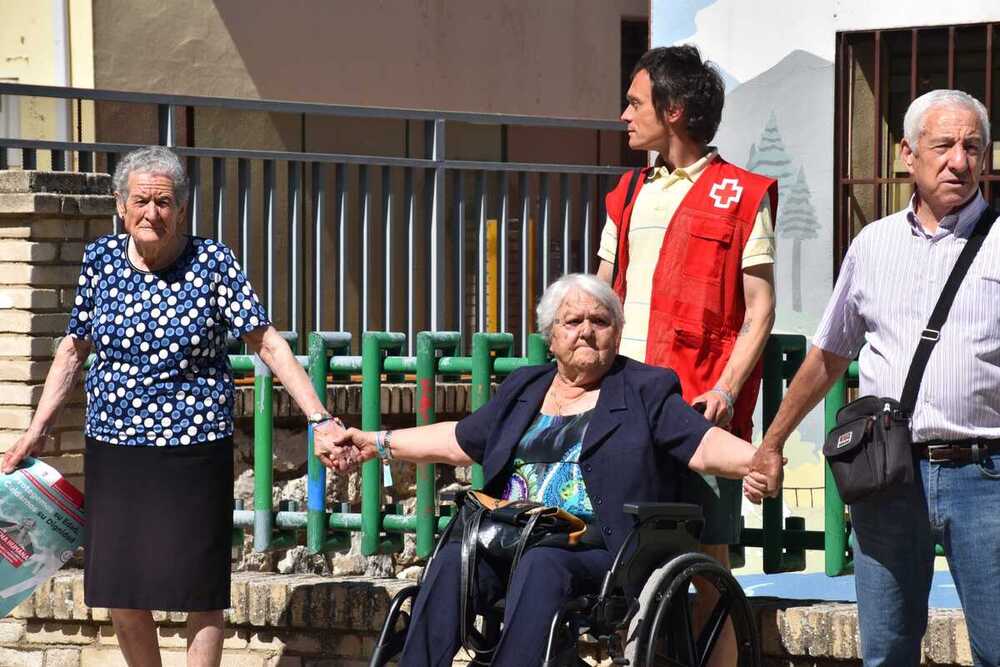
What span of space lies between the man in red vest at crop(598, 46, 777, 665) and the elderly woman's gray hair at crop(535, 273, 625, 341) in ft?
0.37

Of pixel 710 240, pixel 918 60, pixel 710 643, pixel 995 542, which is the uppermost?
pixel 918 60

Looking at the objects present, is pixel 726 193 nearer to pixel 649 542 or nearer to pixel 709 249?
pixel 709 249

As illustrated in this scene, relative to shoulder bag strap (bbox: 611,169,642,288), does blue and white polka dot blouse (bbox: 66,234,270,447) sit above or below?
below

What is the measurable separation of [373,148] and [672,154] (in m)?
7.33

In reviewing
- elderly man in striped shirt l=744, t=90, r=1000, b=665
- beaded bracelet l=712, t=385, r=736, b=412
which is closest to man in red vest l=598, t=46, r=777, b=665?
beaded bracelet l=712, t=385, r=736, b=412

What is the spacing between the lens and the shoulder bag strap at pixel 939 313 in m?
4.32

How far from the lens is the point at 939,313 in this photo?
14.2ft

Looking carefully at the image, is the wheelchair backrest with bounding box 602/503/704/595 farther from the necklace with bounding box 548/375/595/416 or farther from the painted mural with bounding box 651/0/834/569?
the painted mural with bounding box 651/0/834/569

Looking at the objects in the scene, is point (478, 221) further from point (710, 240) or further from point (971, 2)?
point (710, 240)

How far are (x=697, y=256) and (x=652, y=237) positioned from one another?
0.15 meters

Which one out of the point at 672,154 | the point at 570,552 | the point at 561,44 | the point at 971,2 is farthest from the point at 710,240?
the point at 561,44

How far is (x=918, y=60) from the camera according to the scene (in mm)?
9484

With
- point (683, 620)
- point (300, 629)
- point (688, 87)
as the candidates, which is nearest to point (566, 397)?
point (683, 620)

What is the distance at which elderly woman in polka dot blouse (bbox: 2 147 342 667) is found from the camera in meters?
5.46
